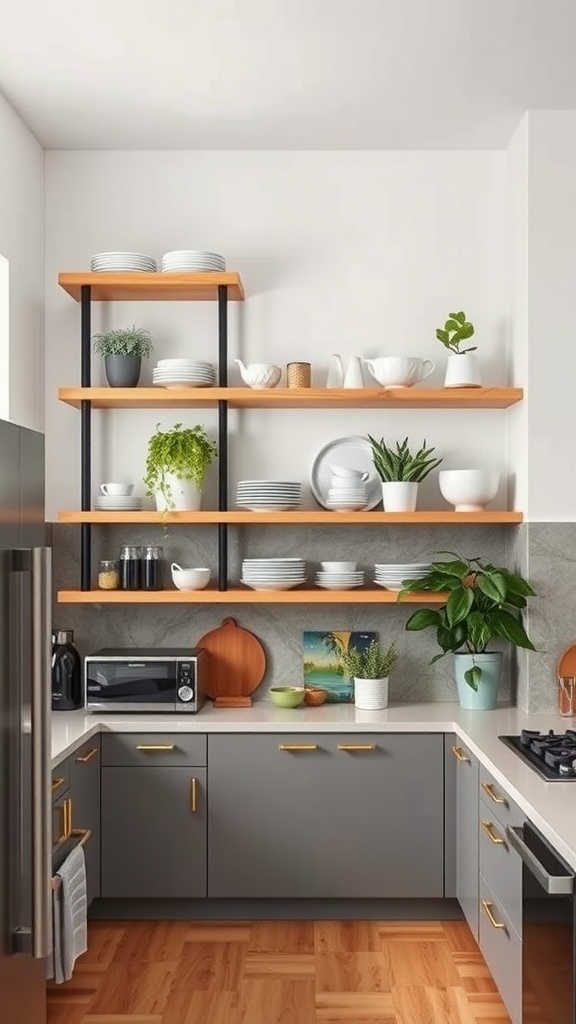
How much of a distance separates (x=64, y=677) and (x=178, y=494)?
31.8 inches

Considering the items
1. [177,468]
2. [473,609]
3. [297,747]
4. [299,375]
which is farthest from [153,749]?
[299,375]

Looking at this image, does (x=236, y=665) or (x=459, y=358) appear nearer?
(x=459, y=358)

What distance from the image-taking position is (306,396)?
13.6ft

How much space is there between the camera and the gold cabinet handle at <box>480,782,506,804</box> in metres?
3.11

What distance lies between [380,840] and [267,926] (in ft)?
1.65

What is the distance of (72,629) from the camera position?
444cm

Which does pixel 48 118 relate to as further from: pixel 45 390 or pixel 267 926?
pixel 267 926

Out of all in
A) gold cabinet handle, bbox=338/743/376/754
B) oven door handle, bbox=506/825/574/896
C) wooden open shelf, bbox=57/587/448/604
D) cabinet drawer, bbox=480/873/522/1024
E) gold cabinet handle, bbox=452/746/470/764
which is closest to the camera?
oven door handle, bbox=506/825/574/896

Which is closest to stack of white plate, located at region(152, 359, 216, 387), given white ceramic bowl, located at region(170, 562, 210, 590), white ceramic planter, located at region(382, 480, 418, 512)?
white ceramic bowl, located at region(170, 562, 210, 590)

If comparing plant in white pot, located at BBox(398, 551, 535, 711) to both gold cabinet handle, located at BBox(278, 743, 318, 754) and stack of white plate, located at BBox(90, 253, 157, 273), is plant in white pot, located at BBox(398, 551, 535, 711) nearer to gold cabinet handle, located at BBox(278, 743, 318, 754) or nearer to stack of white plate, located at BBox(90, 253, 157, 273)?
gold cabinet handle, located at BBox(278, 743, 318, 754)

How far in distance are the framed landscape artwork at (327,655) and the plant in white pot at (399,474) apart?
0.56 meters

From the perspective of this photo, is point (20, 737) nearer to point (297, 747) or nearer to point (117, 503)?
point (297, 747)

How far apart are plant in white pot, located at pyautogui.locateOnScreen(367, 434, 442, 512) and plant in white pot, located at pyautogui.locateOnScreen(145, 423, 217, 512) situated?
2.15 ft

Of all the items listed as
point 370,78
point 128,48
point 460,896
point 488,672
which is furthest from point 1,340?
point 460,896
